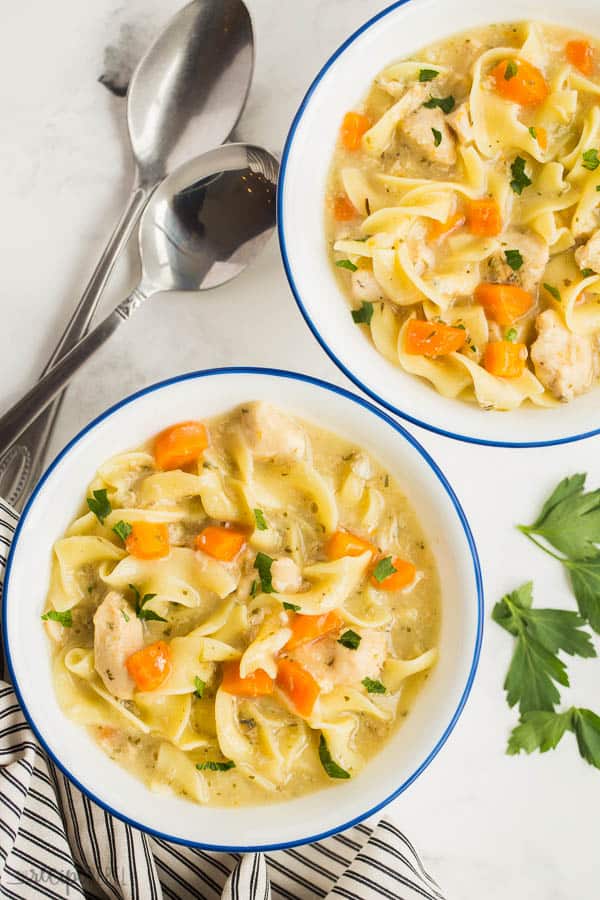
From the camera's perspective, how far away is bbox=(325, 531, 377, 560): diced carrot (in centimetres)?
415

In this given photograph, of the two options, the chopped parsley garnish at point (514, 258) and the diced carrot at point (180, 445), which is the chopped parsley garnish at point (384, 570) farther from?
the chopped parsley garnish at point (514, 258)

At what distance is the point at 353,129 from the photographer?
171 inches

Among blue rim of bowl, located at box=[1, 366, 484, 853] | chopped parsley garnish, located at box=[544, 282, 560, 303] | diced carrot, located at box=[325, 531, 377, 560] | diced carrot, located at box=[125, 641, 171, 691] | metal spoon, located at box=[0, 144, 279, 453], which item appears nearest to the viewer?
blue rim of bowl, located at box=[1, 366, 484, 853]

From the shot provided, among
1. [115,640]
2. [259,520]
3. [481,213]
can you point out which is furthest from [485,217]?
[115,640]

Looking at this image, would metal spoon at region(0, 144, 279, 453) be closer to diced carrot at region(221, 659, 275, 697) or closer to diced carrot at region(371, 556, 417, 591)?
diced carrot at region(221, 659, 275, 697)

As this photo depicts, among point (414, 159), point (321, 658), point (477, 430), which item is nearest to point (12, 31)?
point (414, 159)

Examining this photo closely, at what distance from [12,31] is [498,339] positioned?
2912mm

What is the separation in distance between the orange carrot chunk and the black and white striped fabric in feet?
3.04

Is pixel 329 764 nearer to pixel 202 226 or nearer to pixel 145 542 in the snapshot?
pixel 145 542

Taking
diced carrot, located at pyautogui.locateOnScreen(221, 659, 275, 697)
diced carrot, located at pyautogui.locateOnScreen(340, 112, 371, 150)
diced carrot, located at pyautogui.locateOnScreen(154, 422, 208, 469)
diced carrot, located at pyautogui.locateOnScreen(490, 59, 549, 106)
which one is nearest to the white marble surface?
diced carrot, located at pyautogui.locateOnScreen(340, 112, 371, 150)

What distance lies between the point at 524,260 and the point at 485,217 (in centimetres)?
27

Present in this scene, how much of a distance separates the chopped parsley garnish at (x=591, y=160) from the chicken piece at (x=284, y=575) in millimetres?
2263

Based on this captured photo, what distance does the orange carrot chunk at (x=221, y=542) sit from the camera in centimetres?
412

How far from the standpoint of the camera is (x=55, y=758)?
13.0ft
